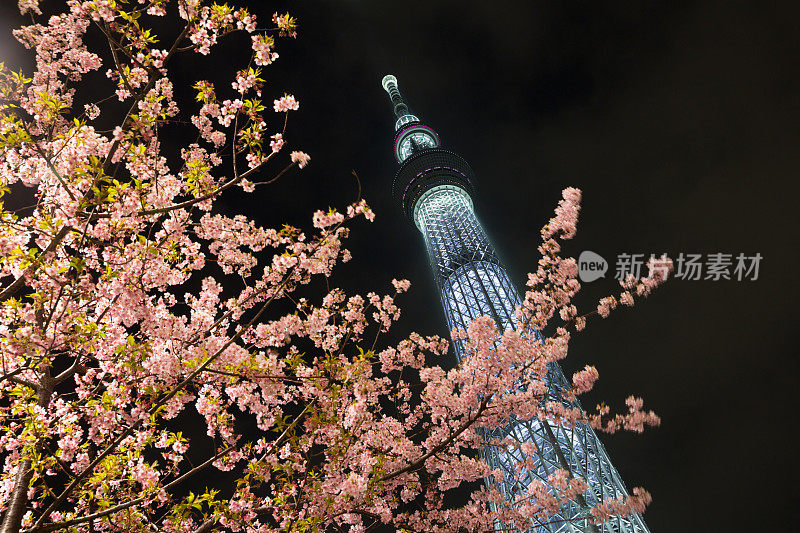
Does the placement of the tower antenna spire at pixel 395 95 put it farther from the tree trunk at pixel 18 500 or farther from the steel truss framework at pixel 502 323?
the tree trunk at pixel 18 500

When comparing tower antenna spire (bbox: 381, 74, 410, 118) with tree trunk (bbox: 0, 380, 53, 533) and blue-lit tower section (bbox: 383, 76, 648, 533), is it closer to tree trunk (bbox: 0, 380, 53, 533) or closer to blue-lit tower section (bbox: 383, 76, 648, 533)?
blue-lit tower section (bbox: 383, 76, 648, 533)

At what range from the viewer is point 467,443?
24.3 feet

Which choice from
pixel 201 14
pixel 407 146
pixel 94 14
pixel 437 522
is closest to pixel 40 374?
pixel 94 14

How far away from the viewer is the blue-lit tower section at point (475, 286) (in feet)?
72.5

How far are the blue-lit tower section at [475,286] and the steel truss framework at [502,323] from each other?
55mm

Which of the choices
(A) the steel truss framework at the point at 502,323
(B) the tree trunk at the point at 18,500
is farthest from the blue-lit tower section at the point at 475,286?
(B) the tree trunk at the point at 18,500

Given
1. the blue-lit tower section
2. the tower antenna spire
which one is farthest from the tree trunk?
the tower antenna spire

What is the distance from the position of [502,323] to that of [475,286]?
15.6ft

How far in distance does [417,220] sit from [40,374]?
4130 centimetres

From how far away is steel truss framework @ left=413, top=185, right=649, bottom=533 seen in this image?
71.7 ft

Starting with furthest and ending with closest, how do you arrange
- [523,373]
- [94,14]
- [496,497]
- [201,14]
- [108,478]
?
1. [496,497]
2. [523,373]
3. [201,14]
4. [108,478]
5. [94,14]

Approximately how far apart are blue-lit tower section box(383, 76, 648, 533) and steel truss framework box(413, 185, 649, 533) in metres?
0.06

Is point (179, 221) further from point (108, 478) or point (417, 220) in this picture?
point (417, 220)

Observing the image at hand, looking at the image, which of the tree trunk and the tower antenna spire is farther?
the tower antenna spire
